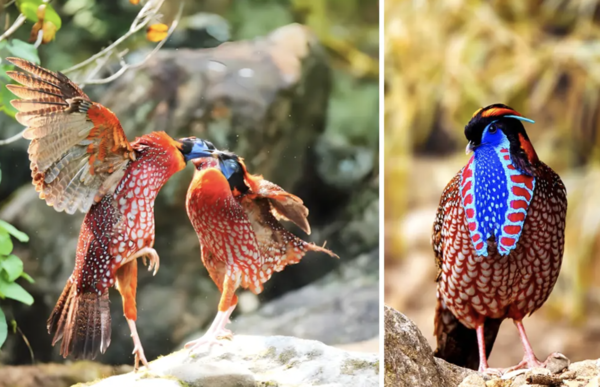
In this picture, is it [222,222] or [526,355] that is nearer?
[526,355]

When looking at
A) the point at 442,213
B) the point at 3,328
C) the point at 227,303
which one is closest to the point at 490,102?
the point at 442,213

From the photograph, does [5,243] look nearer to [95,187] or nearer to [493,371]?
[95,187]

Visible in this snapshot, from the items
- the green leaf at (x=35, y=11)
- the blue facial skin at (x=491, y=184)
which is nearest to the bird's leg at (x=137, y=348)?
the green leaf at (x=35, y=11)

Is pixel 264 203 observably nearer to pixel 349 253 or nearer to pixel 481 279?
pixel 349 253

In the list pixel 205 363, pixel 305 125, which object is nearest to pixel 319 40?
pixel 305 125

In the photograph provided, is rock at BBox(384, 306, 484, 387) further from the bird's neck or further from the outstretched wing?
the outstretched wing

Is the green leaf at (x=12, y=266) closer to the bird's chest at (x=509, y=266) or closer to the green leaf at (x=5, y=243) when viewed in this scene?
the green leaf at (x=5, y=243)

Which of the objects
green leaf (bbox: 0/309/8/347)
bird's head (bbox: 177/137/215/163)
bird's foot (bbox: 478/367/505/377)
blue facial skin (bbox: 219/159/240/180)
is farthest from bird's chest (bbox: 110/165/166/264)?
bird's foot (bbox: 478/367/505/377)
